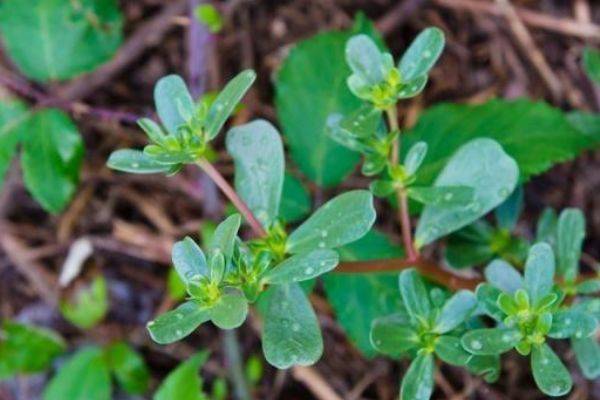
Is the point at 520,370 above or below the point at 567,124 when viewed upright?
below

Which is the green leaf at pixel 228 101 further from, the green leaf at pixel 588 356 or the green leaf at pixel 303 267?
the green leaf at pixel 588 356

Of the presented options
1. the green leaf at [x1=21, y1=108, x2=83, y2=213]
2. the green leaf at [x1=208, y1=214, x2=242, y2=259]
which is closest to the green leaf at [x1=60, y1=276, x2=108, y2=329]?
the green leaf at [x1=21, y1=108, x2=83, y2=213]

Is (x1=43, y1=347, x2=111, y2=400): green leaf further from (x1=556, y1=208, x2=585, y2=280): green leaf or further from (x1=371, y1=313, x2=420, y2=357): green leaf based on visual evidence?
(x1=556, y1=208, x2=585, y2=280): green leaf

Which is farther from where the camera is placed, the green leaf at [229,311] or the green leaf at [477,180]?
the green leaf at [477,180]

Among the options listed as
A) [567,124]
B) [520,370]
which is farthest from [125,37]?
[520,370]

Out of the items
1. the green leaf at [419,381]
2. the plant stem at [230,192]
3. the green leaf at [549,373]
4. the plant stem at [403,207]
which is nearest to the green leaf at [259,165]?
the plant stem at [230,192]

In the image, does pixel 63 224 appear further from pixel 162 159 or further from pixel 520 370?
pixel 520 370
